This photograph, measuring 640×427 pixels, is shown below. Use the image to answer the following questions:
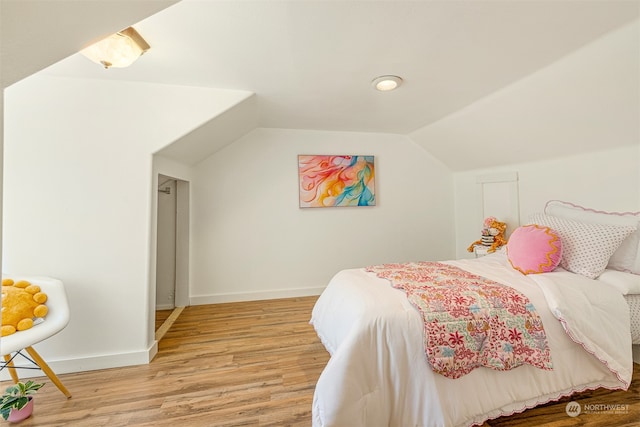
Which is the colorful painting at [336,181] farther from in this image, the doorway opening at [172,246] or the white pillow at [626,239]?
the white pillow at [626,239]

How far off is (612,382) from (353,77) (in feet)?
8.47

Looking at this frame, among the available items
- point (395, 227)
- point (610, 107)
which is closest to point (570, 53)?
point (610, 107)

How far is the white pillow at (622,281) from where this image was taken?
173 centimetres

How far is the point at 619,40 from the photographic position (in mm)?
1587

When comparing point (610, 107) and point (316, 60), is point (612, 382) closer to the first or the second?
point (610, 107)

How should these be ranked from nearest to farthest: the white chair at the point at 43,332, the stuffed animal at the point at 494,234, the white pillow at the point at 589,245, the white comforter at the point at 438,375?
the white comforter at the point at 438,375 → the white chair at the point at 43,332 → the white pillow at the point at 589,245 → the stuffed animal at the point at 494,234

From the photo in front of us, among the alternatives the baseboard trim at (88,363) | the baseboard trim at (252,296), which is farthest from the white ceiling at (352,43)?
the baseboard trim at (252,296)

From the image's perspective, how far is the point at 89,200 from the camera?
6.65 ft

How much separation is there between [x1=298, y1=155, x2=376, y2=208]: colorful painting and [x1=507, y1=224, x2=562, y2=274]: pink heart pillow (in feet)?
6.11

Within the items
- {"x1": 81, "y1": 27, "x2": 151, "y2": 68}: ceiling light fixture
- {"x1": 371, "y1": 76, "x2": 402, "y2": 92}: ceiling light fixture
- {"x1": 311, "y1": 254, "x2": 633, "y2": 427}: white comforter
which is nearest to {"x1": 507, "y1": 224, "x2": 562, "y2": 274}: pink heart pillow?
{"x1": 311, "y1": 254, "x2": 633, "y2": 427}: white comforter

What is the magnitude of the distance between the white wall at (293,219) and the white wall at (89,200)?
3.84 feet

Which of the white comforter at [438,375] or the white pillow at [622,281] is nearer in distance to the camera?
the white comforter at [438,375]
